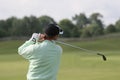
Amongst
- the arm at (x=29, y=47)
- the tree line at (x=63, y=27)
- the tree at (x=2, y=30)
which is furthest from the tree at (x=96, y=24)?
the arm at (x=29, y=47)

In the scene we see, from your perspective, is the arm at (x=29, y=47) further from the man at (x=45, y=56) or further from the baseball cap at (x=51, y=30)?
the baseball cap at (x=51, y=30)

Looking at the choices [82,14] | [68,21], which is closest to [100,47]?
[68,21]

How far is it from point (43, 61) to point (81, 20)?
127 metres

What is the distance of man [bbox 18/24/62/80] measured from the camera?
546 cm

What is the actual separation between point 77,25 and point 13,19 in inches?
790

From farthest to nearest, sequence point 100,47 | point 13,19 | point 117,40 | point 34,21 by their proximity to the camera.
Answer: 1. point 13,19
2. point 34,21
3. point 117,40
4. point 100,47

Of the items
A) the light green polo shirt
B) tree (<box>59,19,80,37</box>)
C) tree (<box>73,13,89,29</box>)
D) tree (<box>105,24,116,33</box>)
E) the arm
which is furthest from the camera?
tree (<box>73,13,89,29</box>)

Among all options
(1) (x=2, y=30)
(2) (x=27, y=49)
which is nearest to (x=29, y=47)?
(2) (x=27, y=49)

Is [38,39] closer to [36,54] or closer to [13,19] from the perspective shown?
[36,54]

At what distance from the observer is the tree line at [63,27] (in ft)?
351

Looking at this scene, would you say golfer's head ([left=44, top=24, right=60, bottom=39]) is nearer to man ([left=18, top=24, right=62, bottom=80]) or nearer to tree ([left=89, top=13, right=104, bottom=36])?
man ([left=18, top=24, right=62, bottom=80])

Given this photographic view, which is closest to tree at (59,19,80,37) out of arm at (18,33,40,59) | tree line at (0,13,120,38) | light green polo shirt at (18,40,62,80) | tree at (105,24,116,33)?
tree line at (0,13,120,38)

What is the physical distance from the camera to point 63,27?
11544cm

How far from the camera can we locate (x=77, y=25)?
12850 centimetres
